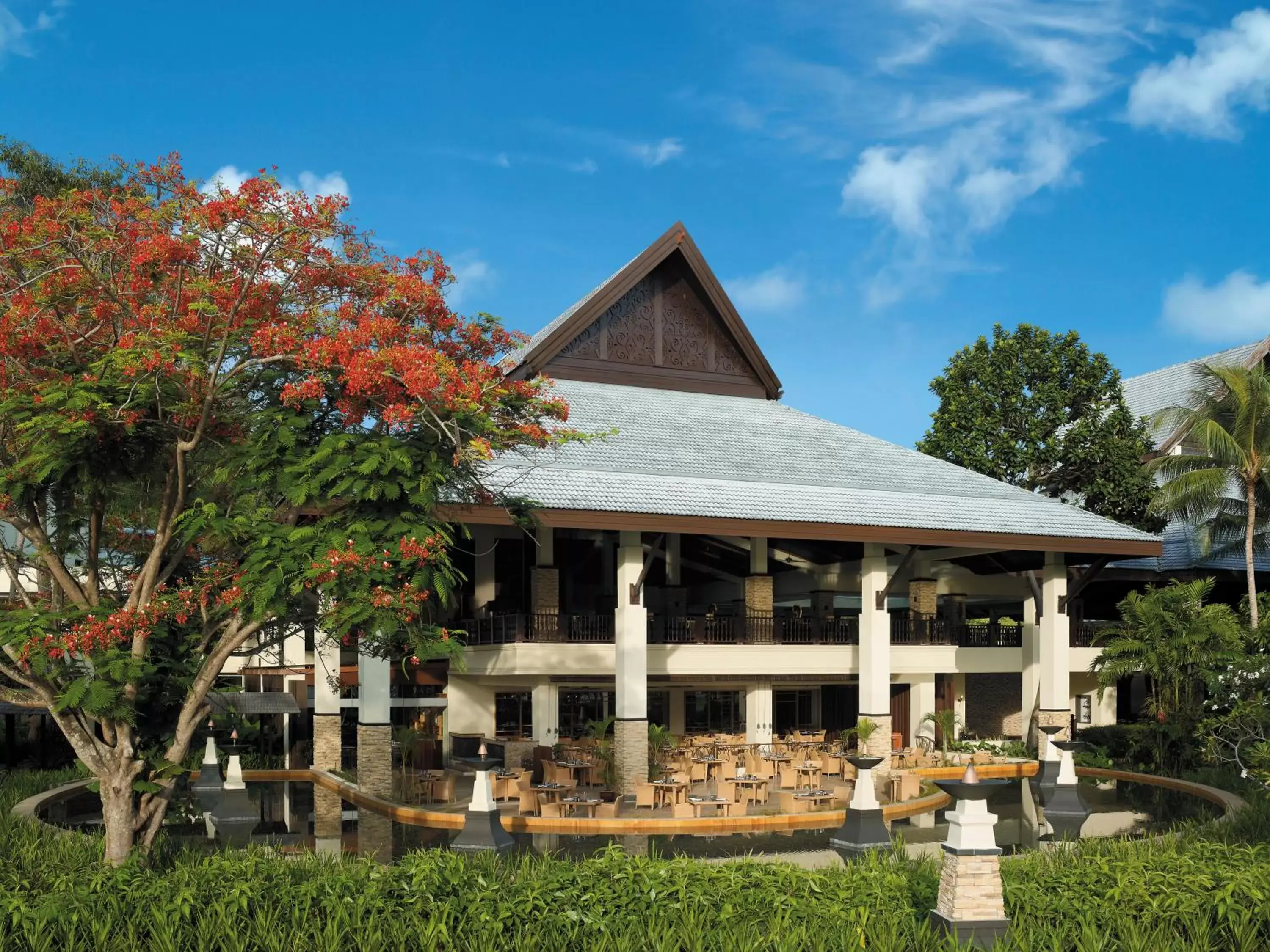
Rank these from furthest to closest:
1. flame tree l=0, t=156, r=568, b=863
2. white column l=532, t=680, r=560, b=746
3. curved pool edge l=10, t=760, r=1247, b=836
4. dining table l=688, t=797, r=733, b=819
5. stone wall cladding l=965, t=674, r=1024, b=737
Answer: stone wall cladding l=965, t=674, r=1024, b=737, white column l=532, t=680, r=560, b=746, dining table l=688, t=797, r=733, b=819, curved pool edge l=10, t=760, r=1247, b=836, flame tree l=0, t=156, r=568, b=863

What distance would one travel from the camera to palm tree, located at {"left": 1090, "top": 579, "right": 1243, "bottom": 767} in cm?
2892

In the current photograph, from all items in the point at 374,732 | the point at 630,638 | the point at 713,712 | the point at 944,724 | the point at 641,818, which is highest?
the point at 630,638

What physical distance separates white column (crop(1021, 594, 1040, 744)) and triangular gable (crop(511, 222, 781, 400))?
909cm

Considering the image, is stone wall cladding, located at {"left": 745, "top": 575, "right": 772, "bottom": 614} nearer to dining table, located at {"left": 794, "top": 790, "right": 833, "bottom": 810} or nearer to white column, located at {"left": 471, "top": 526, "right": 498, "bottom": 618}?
white column, located at {"left": 471, "top": 526, "right": 498, "bottom": 618}

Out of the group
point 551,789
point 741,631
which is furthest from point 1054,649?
point 551,789

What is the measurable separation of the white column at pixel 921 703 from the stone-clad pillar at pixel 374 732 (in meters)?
14.5

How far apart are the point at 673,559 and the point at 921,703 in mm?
7589

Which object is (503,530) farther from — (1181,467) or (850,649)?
(1181,467)

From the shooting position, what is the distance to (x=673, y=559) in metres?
34.6

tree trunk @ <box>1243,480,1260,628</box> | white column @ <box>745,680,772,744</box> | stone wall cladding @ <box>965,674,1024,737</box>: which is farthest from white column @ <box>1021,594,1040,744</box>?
white column @ <box>745,680,772,744</box>

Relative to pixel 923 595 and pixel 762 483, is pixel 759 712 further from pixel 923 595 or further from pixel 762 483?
pixel 762 483

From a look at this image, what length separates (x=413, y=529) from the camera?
12.3m

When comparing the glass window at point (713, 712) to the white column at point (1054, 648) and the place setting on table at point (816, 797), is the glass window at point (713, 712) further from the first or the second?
the place setting on table at point (816, 797)

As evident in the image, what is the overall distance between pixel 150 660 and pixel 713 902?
664cm
